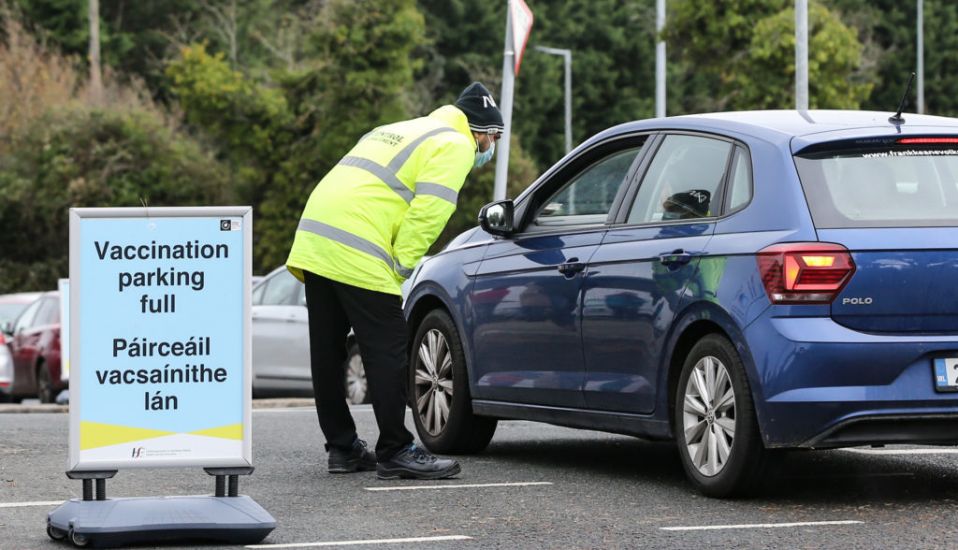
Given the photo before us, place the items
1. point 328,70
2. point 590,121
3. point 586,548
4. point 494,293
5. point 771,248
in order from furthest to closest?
point 590,121
point 328,70
point 494,293
point 771,248
point 586,548

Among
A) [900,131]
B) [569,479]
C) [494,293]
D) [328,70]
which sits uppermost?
[328,70]

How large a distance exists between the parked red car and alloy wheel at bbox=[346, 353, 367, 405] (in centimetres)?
456

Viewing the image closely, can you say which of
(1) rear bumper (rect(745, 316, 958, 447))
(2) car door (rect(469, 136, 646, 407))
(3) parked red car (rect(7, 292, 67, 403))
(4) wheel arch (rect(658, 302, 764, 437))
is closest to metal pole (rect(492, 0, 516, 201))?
(3) parked red car (rect(7, 292, 67, 403))

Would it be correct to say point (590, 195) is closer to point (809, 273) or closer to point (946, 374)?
point (809, 273)

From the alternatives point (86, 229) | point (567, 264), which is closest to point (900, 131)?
point (567, 264)

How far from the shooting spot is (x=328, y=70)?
4041cm

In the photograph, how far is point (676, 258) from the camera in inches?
300

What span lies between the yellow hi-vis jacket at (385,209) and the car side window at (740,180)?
1.32 metres

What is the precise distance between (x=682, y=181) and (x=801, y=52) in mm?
11793

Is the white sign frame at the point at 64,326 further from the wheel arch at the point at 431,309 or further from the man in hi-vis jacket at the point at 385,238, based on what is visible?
the man in hi-vis jacket at the point at 385,238

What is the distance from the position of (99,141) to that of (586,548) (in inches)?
1477

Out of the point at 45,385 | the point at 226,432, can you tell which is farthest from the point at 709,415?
the point at 45,385

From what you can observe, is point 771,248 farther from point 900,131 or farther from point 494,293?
point 494,293

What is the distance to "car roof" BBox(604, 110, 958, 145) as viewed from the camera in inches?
295
